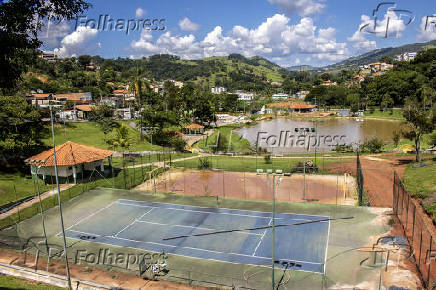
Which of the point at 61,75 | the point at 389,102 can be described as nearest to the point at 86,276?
the point at 389,102

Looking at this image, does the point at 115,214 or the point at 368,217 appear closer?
the point at 368,217

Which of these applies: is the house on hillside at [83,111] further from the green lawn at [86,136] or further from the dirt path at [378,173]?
the dirt path at [378,173]

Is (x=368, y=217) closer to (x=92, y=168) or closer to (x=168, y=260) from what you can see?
(x=168, y=260)

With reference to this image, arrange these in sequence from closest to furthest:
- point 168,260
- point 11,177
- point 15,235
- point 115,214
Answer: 1. point 168,260
2. point 15,235
3. point 115,214
4. point 11,177

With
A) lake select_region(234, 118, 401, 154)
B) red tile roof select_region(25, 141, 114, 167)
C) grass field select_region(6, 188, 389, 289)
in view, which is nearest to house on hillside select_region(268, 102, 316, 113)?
lake select_region(234, 118, 401, 154)

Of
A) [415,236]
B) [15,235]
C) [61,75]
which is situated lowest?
[15,235]

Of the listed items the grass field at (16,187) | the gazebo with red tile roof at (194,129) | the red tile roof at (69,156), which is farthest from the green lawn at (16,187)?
the gazebo with red tile roof at (194,129)

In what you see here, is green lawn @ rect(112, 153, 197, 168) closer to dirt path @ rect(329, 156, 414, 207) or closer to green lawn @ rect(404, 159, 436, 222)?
dirt path @ rect(329, 156, 414, 207)
